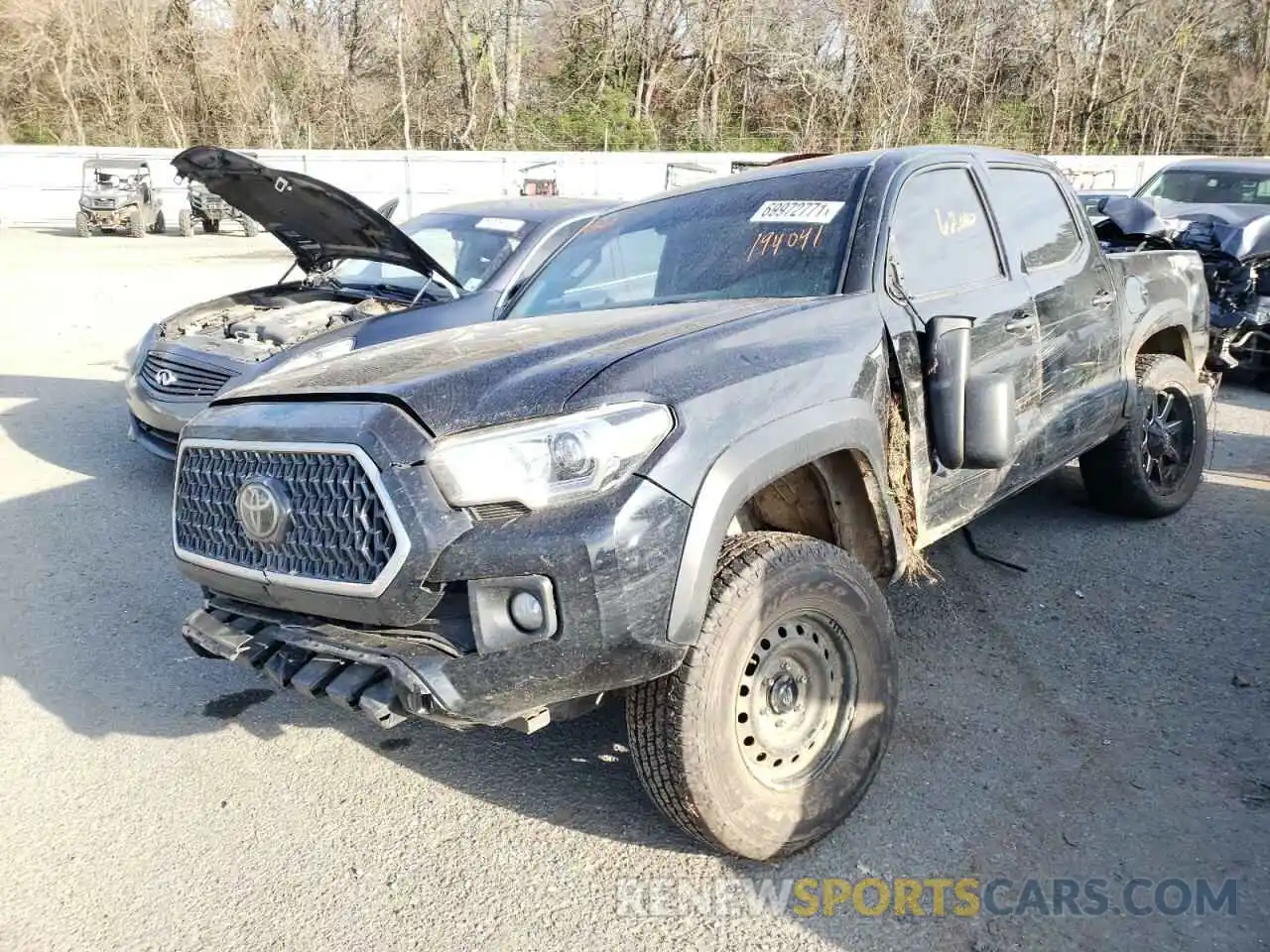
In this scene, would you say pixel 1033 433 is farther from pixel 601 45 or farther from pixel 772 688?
pixel 601 45

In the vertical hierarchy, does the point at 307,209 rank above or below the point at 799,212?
below

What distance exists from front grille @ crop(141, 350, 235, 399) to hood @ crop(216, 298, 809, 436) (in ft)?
10.3

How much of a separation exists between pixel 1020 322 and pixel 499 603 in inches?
98.9

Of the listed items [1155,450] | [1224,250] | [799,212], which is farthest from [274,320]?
[1224,250]

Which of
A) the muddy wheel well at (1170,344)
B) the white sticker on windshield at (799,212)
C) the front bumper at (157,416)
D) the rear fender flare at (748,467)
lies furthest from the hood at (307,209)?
the muddy wheel well at (1170,344)

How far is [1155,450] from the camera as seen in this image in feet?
17.5

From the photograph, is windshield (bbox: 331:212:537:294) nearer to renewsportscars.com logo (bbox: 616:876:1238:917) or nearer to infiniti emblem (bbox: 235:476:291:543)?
infiniti emblem (bbox: 235:476:291:543)

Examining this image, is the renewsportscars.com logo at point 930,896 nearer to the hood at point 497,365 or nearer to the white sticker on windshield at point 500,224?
the hood at point 497,365

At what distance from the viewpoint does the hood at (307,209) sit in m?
6.15

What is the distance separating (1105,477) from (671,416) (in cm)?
363

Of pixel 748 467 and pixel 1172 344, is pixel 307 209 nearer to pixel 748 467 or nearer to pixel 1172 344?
pixel 748 467

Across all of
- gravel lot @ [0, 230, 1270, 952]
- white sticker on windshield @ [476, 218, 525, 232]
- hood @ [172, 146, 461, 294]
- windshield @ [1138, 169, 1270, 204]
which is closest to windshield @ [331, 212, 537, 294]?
white sticker on windshield @ [476, 218, 525, 232]

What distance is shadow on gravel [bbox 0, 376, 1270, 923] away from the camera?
9.49 ft

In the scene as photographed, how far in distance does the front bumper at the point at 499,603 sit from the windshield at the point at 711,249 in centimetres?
135
